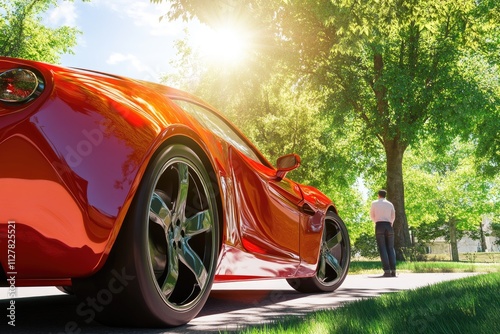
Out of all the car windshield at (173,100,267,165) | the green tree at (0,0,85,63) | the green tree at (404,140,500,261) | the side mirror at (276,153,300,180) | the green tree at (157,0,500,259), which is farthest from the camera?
the green tree at (404,140,500,261)

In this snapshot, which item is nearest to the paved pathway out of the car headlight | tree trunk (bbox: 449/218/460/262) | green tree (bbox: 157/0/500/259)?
the car headlight

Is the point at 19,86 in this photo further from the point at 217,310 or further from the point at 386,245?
the point at 386,245

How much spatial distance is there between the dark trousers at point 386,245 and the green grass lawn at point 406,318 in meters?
7.96

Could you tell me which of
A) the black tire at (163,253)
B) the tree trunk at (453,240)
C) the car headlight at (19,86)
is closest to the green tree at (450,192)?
the tree trunk at (453,240)

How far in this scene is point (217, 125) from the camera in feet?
14.9

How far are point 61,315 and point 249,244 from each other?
4.34ft

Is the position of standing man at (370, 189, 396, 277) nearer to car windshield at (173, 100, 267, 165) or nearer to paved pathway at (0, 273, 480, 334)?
paved pathway at (0, 273, 480, 334)

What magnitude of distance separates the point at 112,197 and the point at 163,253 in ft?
1.99

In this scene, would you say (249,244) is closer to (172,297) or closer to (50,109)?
(172,297)

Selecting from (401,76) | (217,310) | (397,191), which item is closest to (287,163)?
(217,310)

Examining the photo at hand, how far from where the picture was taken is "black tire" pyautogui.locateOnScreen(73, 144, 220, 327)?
303 centimetres

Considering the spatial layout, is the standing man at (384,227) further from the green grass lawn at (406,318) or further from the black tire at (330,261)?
the green grass lawn at (406,318)

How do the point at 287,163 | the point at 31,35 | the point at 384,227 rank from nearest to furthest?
the point at 287,163 < the point at 384,227 < the point at 31,35

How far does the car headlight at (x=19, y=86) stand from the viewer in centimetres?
288
